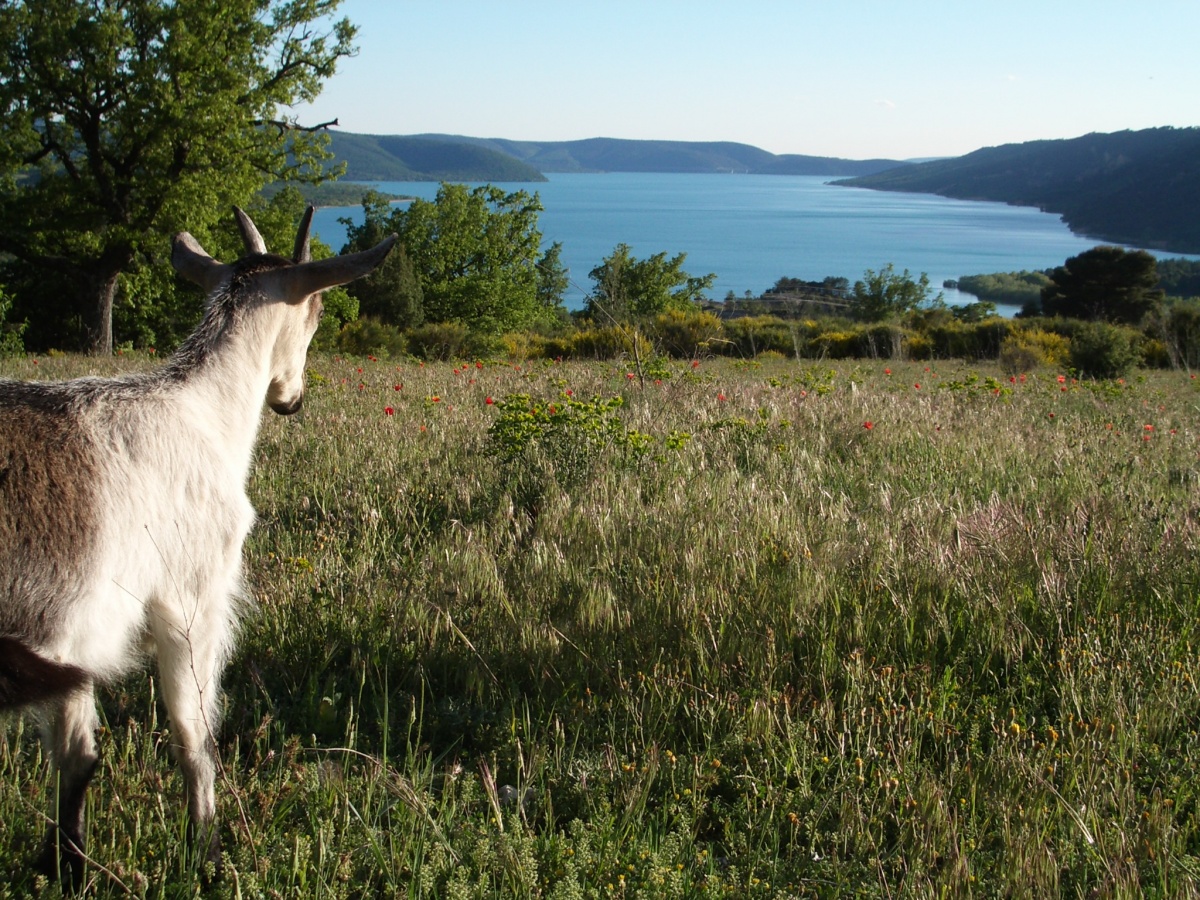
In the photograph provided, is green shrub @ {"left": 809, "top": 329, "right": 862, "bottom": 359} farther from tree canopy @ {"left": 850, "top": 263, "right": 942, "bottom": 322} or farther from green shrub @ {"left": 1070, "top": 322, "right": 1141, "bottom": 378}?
tree canopy @ {"left": 850, "top": 263, "right": 942, "bottom": 322}

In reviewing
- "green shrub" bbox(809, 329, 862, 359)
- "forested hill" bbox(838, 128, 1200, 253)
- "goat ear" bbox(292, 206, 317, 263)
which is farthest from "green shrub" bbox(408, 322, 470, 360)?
"forested hill" bbox(838, 128, 1200, 253)

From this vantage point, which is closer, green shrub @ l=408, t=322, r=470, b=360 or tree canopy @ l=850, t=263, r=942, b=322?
green shrub @ l=408, t=322, r=470, b=360

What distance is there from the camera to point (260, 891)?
6.92 feet

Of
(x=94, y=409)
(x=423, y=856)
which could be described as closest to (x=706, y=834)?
(x=423, y=856)

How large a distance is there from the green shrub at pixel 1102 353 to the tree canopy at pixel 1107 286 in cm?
3790

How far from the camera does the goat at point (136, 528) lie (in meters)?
2.07

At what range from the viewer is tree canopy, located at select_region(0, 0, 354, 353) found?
2311 cm

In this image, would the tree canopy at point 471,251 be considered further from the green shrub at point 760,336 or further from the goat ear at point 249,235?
the goat ear at point 249,235

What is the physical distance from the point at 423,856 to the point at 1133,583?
3.12 metres

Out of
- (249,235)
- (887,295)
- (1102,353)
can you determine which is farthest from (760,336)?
(887,295)

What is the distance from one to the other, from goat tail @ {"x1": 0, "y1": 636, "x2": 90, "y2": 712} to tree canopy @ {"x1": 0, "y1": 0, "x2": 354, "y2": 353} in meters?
24.9

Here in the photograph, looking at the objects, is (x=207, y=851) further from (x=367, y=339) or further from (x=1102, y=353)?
(x=367, y=339)

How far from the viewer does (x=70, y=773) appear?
2451 millimetres

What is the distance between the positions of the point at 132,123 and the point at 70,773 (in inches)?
1030
